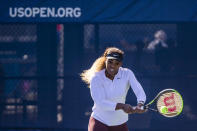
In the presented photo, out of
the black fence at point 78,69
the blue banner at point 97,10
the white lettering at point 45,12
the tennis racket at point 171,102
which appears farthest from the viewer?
the black fence at point 78,69

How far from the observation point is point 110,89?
5.26 meters

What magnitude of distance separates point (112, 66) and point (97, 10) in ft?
8.70

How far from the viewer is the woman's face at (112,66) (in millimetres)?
5148

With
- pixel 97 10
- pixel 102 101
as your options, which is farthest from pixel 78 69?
pixel 102 101

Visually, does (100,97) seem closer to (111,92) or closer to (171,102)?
(111,92)

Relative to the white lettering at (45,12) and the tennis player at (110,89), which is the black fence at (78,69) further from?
the tennis player at (110,89)

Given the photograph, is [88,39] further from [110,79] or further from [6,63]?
[110,79]

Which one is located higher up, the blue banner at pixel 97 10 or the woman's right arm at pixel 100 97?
the blue banner at pixel 97 10

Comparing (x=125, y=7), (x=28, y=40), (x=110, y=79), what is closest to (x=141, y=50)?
(x=125, y=7)

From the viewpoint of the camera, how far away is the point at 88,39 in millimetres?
8055

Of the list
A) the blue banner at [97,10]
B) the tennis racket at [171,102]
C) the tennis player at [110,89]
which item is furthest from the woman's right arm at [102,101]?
the blue banner at [97,10]

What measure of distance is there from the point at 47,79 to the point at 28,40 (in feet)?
2.22

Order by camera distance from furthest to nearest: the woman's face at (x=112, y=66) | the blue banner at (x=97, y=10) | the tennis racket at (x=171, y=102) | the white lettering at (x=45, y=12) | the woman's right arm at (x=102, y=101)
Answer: the white lettering at (x=45, y=12), the blue banner at (x=97, y=10), the tennis racket at (x=171, y=102), the woman's face at (x=112, y=66), the woman's right arm at (x=102, y=101)

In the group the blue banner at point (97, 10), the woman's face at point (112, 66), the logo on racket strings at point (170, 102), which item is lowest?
the logo on racket strings at point (170, 102)
